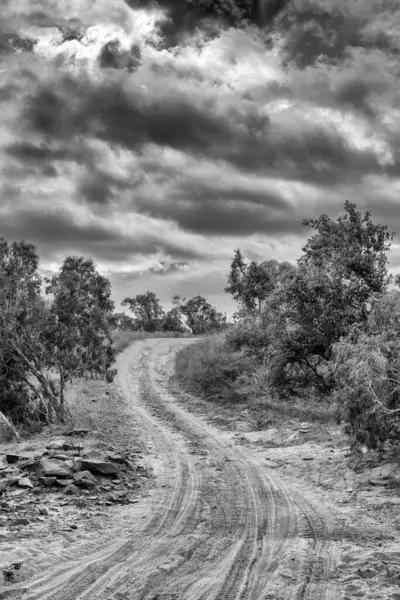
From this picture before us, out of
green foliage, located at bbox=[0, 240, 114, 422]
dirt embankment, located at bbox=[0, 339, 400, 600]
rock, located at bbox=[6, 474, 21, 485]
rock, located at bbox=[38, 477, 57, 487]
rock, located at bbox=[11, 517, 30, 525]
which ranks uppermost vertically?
green foliage, located at bbox=[0, 240, 114, 422]

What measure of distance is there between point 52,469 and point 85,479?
30.6 inches

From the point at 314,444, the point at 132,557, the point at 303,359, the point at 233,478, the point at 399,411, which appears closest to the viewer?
the point at 132,557

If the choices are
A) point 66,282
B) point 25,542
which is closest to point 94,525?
point 25,542

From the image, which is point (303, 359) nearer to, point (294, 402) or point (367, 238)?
point (294, 402)

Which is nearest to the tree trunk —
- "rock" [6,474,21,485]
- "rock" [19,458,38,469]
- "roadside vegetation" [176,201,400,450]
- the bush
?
"rock" [19,458,38,469]

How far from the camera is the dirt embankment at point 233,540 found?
18.7 ft

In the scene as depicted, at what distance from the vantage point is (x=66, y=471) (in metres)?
10.3

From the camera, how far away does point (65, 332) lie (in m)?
18.0

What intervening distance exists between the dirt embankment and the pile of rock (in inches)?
35.8

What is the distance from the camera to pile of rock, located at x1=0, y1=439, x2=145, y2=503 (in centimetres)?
977

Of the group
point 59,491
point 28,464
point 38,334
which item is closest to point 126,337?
point 38,334

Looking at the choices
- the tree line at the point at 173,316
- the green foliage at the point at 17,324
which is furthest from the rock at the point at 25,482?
the tree line at the point at 173,316

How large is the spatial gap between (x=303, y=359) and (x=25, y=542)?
47.0 ft

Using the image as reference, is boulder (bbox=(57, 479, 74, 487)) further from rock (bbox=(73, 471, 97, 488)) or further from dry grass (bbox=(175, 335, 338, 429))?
dry grass (bbox=(175, 335, 338, 429))
